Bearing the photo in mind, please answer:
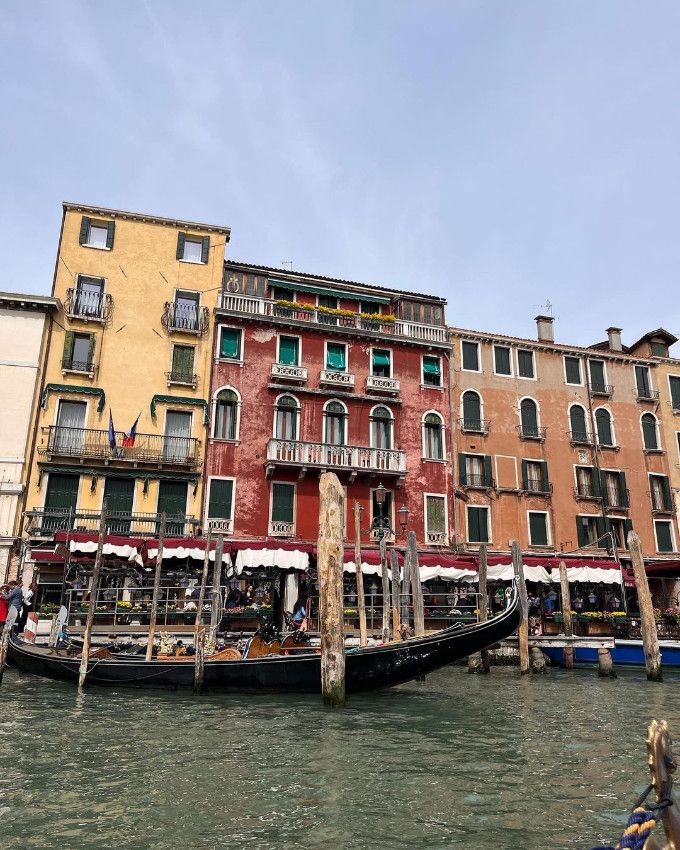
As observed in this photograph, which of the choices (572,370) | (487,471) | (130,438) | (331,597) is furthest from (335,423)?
(331,597)

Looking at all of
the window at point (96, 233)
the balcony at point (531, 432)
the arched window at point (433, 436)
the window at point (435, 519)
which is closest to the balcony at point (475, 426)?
the arched window at point (433, 436)

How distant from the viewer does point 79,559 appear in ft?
65.0

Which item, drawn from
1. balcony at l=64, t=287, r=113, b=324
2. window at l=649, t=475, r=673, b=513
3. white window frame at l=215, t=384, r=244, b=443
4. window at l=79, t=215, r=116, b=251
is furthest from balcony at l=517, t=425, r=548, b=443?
window at l=79, t=215, r=116, b=251

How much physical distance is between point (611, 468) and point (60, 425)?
2192cm

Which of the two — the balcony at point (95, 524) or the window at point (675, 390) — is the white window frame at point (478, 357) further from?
the balcony at point (95, 524)

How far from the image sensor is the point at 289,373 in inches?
1013

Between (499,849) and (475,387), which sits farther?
(475,387)

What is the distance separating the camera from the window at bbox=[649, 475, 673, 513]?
1155 inches

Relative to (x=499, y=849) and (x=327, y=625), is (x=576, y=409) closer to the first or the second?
(x=327, y=625)

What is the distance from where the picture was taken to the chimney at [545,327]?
102ft

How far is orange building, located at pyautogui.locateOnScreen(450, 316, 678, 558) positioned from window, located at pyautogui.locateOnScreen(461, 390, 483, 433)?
4cm

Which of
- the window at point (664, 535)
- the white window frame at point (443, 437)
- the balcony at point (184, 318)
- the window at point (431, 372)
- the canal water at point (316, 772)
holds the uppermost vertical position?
the balcony at point (184, 318)

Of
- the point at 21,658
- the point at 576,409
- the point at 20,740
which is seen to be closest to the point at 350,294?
the point at 576,409

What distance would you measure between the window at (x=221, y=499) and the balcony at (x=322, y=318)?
6502 millimetres
